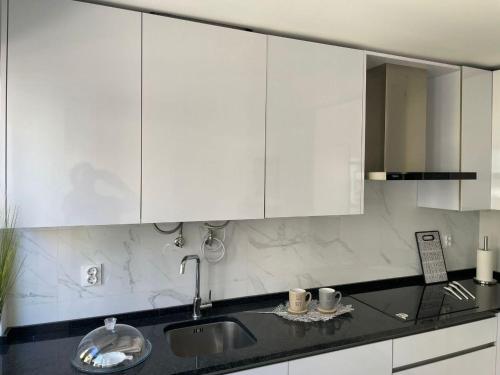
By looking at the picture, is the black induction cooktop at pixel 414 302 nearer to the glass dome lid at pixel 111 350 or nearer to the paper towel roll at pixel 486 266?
the paper towel roll at pixel 486 266

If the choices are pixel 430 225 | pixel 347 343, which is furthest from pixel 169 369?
pixel 430 225

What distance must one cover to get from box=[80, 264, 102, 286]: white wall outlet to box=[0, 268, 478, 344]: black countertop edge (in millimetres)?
168

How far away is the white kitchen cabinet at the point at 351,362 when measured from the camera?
160 cm

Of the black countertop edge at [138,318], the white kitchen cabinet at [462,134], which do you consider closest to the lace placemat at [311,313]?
the black countertop edge at [138,318]

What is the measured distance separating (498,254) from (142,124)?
272 centimetres

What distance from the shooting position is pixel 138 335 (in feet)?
5.11

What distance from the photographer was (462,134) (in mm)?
2365

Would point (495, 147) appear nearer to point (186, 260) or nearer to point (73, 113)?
point (186, 260)

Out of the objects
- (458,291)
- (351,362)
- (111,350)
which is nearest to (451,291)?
(458,291)

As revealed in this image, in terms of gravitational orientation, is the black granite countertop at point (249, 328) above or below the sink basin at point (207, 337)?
above

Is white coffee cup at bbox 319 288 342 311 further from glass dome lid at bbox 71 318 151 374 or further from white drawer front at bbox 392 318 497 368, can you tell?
glass dome lid at bbox 71 318 151 374

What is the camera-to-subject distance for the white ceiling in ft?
5.03

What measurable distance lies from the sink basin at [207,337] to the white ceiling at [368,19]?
4.66ft

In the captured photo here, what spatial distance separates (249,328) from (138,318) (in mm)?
547
